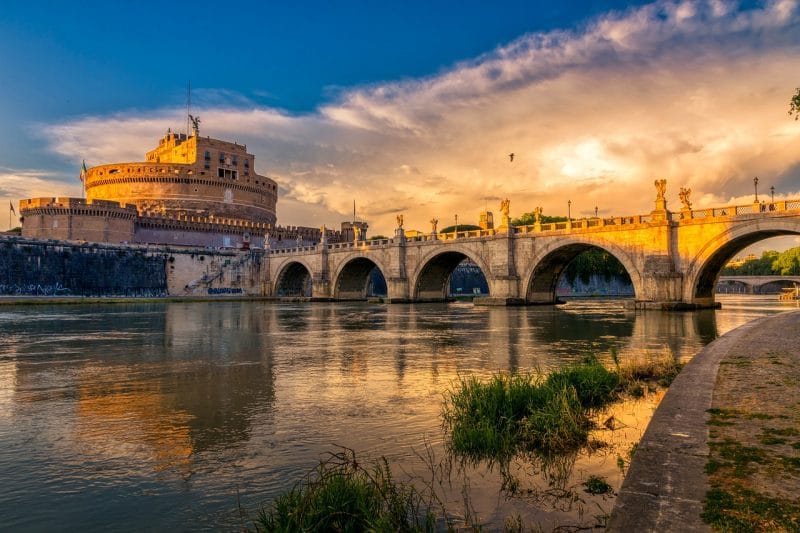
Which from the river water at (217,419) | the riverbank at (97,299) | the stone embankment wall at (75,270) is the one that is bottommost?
the river water at (217,419)

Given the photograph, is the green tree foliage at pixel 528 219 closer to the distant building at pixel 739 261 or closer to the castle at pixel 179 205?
the castle at pixel 179 205

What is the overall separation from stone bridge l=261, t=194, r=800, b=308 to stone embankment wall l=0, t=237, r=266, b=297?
24.7ft

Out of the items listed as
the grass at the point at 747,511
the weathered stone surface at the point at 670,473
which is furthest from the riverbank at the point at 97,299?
the grass at the point at 747,511

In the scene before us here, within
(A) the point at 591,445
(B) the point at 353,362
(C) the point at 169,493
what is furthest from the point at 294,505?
(B) the point at 353,362

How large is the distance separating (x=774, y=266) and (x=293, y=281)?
331ft

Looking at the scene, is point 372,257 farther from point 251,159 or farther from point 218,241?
point 251,159

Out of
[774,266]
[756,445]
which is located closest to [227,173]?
[756,445]

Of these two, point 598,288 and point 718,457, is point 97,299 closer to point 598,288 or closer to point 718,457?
point 718,457

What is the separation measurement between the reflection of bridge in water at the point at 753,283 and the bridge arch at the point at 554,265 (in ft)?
207

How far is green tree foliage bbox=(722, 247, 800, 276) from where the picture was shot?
104794 mm

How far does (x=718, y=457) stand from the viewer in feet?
15.8

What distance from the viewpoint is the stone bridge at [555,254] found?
33.9 m

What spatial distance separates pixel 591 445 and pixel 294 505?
4.06 metres

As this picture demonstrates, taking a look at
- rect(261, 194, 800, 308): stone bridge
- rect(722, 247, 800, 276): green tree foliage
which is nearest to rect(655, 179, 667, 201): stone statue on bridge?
rect(261, 194, 800, 308): stone bridge
